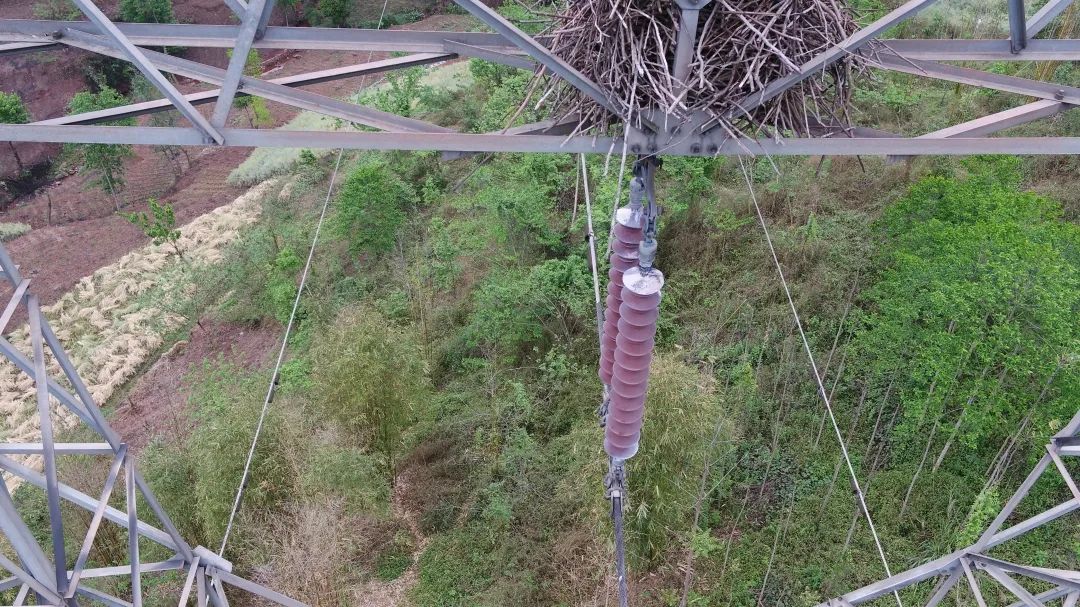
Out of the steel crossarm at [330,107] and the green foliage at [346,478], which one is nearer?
the steel crossarm at [330,107]

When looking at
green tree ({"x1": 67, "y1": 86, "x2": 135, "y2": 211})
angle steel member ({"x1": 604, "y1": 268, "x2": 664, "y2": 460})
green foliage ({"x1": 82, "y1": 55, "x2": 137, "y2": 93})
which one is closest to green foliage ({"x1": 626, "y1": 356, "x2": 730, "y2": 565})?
angle steel member ({"x1": 604, "y1": 268, "x2": 664, "y2": 460})

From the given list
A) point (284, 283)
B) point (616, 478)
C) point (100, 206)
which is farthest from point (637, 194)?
point (100, 206)

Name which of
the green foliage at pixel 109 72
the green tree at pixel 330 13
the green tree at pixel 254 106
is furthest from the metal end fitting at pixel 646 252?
the green foliage at pixel 109 72

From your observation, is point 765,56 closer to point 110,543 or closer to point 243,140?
point 243,140

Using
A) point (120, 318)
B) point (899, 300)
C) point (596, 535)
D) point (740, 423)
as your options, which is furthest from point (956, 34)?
point (120, 318)

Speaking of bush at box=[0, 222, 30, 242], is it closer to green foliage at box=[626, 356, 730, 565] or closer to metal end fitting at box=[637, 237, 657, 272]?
green foliage at box=[626, 356, 730, 565]

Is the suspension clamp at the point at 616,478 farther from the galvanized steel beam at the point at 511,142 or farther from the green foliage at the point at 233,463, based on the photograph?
the green foliage at the point at 233,463
